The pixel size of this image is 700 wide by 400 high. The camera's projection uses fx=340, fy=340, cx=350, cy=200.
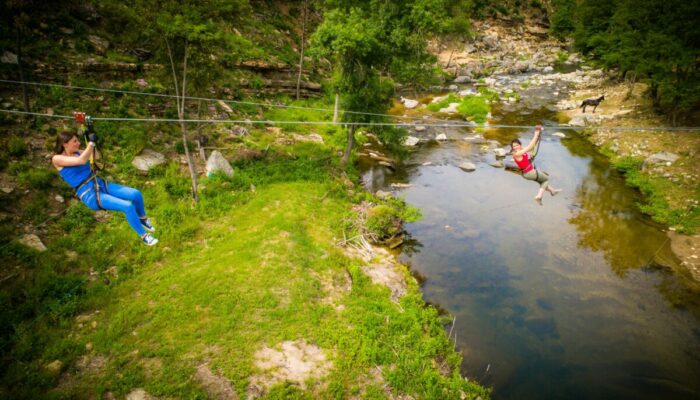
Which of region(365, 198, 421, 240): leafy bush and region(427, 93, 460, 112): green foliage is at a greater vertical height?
region(427, 93, 460, 112): green foliage

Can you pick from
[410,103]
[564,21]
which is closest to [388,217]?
[410,103]

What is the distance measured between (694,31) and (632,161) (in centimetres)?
799

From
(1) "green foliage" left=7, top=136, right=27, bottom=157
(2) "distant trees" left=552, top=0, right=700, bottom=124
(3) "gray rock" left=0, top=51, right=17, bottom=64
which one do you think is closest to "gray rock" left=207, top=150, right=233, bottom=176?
(1) "green foliage" left=7, top=136, right=27, bottom=157

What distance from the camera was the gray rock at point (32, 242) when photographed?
9.95 m

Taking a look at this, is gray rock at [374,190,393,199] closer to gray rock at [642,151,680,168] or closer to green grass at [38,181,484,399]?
green grass at [38,181,484,399]

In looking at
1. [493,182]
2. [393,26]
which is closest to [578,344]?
[493,182]

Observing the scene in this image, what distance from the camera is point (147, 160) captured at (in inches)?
571

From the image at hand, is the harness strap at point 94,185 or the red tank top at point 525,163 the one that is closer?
the harness strap at point 94,185

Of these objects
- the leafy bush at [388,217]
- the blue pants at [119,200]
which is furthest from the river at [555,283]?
the blue pants at [119,200]

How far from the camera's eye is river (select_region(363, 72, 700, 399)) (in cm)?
969

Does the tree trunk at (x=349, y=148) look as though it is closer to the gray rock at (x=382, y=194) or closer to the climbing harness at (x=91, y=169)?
the gray rock at (x=382, y=194)

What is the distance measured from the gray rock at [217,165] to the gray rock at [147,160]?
1.99m

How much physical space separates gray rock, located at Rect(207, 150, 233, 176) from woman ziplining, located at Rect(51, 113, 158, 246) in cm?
700

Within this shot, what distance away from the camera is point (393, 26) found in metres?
15.1
